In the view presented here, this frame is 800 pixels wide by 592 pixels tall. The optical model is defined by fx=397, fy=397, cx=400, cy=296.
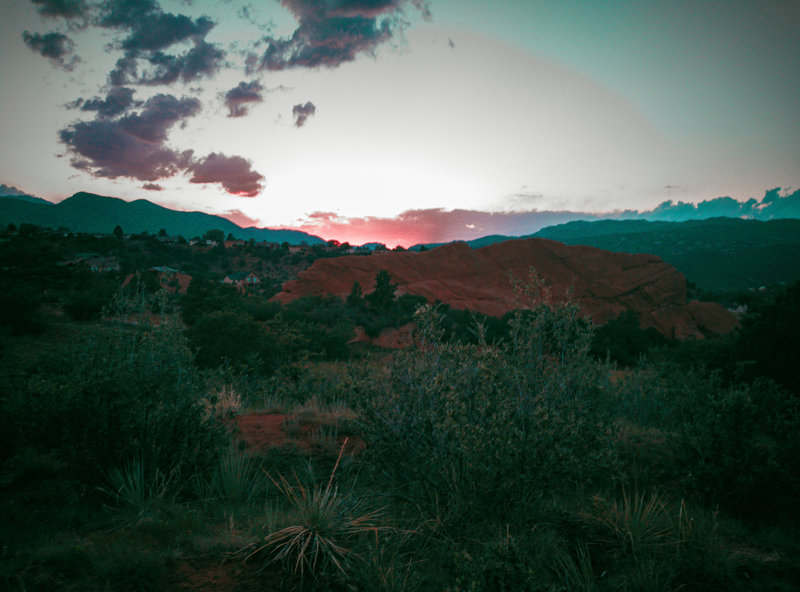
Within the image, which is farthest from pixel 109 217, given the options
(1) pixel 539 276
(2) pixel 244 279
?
(1) pixel 539 276

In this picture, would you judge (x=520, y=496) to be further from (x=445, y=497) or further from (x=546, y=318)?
(x=546, y=318)

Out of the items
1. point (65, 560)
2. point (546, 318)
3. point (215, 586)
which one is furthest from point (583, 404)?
point (65, 560)

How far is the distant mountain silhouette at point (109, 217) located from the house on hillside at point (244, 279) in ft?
58.2

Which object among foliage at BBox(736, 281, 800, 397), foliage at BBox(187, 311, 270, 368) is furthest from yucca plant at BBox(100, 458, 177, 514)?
foliage at BBox(736, 281, 800, 397)

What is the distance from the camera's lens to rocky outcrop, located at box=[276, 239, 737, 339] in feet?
107

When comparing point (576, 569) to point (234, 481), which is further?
point (234, 481)

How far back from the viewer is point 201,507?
376 centimetres

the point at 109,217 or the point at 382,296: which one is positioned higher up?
the point at 109,217

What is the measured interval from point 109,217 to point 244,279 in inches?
2753

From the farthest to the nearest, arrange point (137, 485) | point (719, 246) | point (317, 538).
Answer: point (719, 246) < point (137, 485) < point (317, 538)

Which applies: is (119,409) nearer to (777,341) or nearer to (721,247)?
(777,341)

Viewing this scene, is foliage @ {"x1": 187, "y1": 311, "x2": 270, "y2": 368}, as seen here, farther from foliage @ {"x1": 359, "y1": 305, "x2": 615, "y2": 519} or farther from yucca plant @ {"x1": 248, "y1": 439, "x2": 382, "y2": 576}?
yucca plant @ {"x1": 248, "y1": 439, "x2": 382, "y2": 576}

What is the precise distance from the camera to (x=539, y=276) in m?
33.8

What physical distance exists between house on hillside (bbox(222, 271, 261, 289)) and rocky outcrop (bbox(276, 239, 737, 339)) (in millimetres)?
8734
